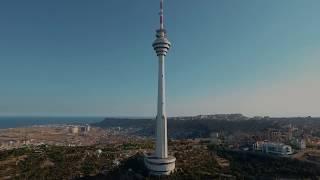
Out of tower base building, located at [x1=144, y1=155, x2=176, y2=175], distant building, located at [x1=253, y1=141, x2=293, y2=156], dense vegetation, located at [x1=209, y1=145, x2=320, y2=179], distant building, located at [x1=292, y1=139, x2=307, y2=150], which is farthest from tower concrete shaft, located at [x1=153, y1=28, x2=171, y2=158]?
distant building, located at [x1=292, y1=139, x2=307, y2=150]

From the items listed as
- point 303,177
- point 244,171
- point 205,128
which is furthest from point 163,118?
point 205,128

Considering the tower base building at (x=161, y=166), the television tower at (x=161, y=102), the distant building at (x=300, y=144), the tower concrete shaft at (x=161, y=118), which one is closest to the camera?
the tower base building at (x=161, y=166)

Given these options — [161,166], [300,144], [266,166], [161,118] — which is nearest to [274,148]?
[300,144]

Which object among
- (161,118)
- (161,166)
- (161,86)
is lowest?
(161,166)

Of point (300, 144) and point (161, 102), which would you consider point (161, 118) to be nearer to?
point (161, 102)

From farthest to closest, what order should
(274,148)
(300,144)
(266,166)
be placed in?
(300,144)
(274,148)
(266,166)

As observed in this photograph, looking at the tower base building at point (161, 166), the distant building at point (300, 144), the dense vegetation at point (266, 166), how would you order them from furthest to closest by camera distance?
the distant building at point (300, 144) < the tower base building at point (161, 166) < the dense vegetation at point (266, 166)

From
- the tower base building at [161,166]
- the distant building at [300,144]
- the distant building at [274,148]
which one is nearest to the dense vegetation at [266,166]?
the distant building at [274,148]

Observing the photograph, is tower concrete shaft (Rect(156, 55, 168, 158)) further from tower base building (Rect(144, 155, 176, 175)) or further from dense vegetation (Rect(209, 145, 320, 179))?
dense vegetation (Rect(209, 145, 320, 179))

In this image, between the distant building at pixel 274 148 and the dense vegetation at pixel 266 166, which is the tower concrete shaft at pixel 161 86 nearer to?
the dense vegetation at pixel 266 166

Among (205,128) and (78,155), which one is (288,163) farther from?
(205,128)
